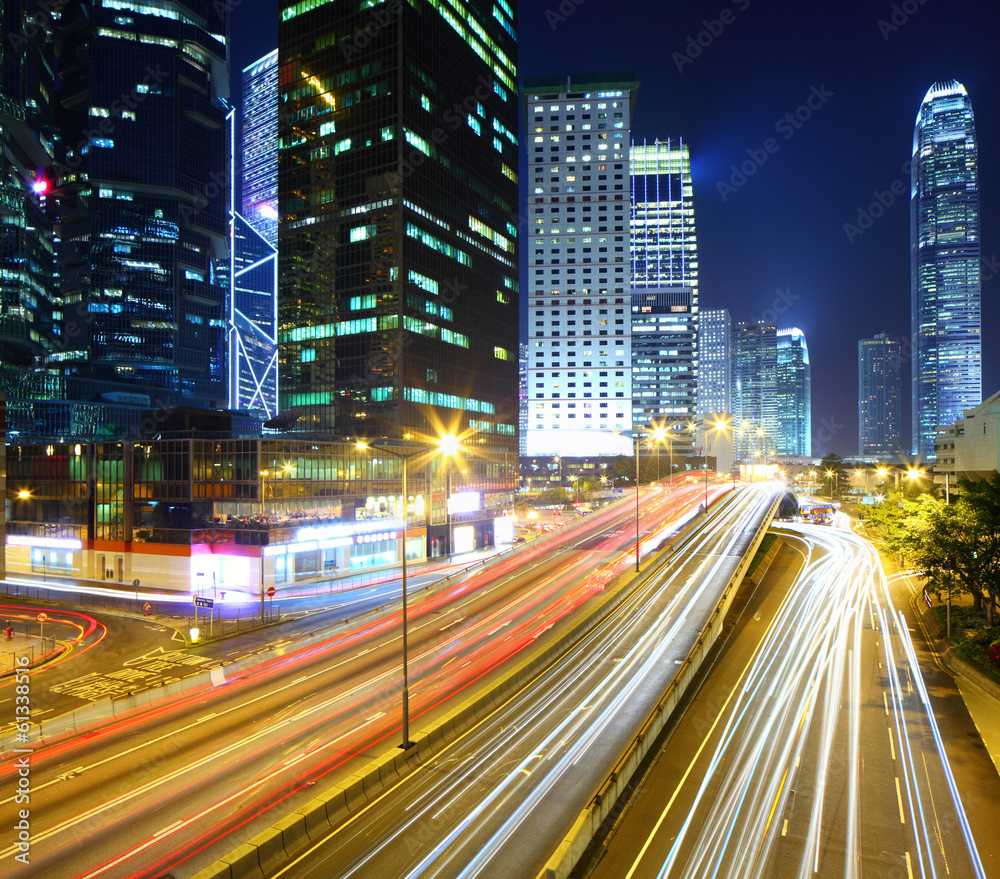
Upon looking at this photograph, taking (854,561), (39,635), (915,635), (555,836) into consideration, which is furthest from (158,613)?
(854,561)

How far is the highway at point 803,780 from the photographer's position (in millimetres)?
17109

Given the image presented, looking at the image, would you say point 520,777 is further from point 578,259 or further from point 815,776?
point 578,259

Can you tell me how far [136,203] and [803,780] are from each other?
6821 inches

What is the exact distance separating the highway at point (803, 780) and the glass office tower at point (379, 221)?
6540cm

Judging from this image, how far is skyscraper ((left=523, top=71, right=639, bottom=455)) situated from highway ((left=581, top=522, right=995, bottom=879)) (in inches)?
5746

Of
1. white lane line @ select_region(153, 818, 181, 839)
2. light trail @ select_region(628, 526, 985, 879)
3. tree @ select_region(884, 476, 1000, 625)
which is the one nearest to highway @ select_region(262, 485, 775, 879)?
light trail @ select_region(628, 526, 985, 879)

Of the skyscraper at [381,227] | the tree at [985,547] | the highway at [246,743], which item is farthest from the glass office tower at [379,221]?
the tree at [985,547]

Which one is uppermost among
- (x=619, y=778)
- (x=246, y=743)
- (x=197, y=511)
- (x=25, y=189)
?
(x=25, y=189)

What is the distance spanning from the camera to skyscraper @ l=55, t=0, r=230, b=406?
145250mm

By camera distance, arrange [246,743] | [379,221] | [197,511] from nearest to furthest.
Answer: [246,743] → [197,511] → [379,221]

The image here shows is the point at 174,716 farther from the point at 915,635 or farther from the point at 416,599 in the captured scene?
the point at 915,635

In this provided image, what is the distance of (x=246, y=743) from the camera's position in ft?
70.5

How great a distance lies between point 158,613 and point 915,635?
52.6 metres

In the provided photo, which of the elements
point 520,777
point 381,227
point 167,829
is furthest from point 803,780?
point 381,227
